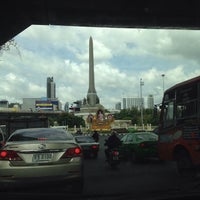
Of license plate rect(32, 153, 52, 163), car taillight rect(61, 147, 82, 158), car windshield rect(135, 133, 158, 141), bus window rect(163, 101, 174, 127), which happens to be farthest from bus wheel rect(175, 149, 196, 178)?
car windshield rect(135, 133, 158, 141)

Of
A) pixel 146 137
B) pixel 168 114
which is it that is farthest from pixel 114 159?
pixel 168 114

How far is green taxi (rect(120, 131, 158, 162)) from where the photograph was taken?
55.2 feet

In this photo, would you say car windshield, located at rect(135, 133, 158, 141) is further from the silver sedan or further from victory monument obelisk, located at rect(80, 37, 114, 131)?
victory monument obelisk, located at rect(80, 37, 114, 131)

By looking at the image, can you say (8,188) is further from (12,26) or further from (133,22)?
(133,22)

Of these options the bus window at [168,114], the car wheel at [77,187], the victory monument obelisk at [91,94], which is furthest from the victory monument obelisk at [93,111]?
the car wheel at [77,187]

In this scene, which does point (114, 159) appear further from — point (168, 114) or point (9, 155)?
point (9, 155)

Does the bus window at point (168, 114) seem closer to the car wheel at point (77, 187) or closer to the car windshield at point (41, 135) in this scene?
the car windshield at point (41, 135)

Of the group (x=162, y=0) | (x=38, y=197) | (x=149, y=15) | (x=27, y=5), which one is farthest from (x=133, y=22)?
(x=38, y=197)

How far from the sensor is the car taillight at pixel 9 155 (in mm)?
8016

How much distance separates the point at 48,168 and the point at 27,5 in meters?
8.46

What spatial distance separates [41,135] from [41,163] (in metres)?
1.05

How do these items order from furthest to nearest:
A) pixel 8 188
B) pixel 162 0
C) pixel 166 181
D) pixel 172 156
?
pixel 162 0 < pixel 172 156 < pixel 166 181 < pixel 8 188

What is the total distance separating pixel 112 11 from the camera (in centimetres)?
1574

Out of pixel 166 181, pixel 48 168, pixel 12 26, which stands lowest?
pixel 166 181
